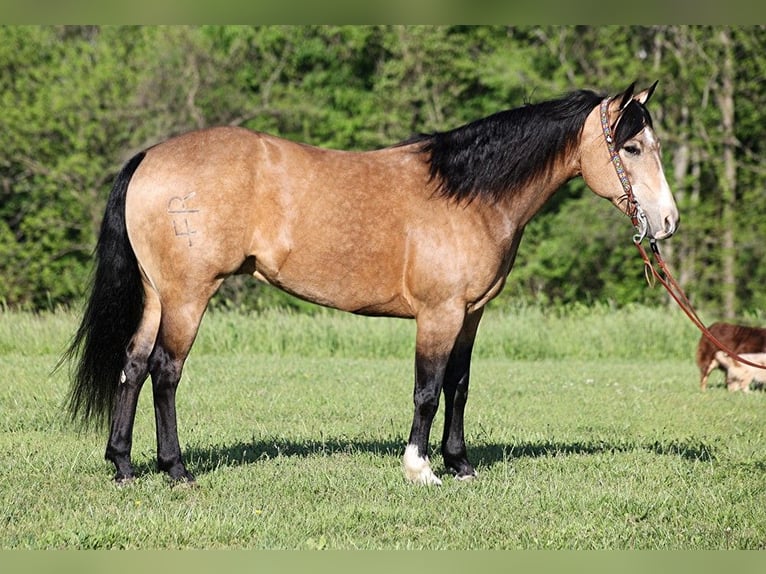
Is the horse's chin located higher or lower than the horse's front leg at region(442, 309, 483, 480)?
higher

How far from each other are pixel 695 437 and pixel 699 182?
16801 millimetres

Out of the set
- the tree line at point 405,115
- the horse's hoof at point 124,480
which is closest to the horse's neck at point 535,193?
the horse's hoof at point 124,480

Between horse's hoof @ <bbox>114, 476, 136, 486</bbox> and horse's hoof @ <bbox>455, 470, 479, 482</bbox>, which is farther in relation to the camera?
horse's hoof @ <bbox>455, 470, 479, 482</bbox>

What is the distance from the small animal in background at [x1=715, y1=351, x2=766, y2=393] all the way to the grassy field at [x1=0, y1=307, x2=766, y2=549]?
207 mm

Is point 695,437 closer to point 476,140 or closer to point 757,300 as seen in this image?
point 476,140

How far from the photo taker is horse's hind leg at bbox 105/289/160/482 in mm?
6273

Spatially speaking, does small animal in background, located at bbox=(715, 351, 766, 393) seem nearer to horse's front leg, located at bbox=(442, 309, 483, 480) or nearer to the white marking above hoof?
horse's front leg, located at bbox=(442, 309, 483, 480)


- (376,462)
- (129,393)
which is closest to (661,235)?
(376,462)

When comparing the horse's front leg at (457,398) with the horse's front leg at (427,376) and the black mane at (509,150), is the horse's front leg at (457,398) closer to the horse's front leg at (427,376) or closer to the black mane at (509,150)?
the horse's front leg at (427,376)

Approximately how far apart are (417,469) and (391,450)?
122 centimetres

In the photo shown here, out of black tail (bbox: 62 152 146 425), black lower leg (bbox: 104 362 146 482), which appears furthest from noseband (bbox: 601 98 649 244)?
black lower leg (bbox: 104 362 146 482)

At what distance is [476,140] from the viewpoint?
6398 millimetres

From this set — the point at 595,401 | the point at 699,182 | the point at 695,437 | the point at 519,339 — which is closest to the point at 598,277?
the point at 699,182

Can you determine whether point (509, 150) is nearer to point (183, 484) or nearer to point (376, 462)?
point (376, 462)
